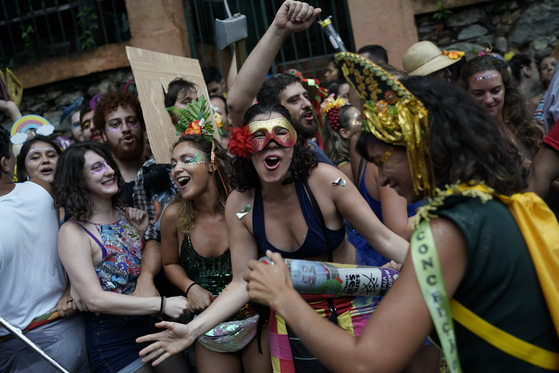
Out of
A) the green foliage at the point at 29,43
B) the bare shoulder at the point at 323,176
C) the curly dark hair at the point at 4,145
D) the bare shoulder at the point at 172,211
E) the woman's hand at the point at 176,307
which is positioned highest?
the green foliage at the point at 29,43

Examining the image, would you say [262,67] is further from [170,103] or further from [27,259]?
[27,259]

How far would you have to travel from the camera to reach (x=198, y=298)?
3.06 m

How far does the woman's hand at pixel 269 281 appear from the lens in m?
1.67

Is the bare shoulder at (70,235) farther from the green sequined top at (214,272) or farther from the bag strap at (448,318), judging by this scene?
the bag strap at (448,318)

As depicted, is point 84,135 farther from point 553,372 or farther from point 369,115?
point 553,372

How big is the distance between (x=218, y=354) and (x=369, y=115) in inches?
78.1

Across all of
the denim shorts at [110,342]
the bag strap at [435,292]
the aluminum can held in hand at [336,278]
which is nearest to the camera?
the bag strap at [435,292]

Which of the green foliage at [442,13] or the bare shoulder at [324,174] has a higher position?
the green foliage at [442,13]

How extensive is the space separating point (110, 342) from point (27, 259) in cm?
75

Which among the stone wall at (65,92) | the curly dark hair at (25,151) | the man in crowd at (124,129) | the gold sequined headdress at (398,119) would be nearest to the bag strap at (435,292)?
the gold sequined headdress at (398,119)

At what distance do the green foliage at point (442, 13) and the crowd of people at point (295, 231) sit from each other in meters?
2.20

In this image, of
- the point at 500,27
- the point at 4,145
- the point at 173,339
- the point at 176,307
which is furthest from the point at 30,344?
the point at 500,27

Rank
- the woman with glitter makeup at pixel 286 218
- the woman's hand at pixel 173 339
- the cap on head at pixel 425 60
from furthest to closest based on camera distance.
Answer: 1. the cap on head at pixel 425 60
2. the woman with glitter makeup at pixel 286 218
3. the woman's hand at pixel 173 339

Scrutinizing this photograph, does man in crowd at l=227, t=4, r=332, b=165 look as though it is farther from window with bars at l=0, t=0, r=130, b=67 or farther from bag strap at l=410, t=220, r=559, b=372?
window with bars at l=0, t=0, r=130, b=67
